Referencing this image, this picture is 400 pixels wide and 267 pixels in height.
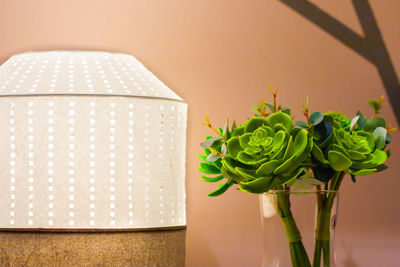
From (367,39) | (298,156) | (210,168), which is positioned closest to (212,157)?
(210,168)

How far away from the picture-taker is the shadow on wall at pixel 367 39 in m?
1.57

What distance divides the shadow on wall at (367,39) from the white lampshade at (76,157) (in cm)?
68

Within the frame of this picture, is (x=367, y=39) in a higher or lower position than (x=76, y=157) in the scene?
higher

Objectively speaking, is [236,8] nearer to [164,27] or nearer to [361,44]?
[164,27]

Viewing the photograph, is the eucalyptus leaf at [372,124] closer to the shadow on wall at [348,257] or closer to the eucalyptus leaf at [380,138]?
the eucalyptus leaf at [380,138]

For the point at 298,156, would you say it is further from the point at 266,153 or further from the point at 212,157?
the point at 212,157

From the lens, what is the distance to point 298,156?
1023mm

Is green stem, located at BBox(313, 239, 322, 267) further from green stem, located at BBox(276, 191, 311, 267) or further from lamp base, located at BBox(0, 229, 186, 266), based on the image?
lamp base, located at BBox(0, 229, 186, 266)

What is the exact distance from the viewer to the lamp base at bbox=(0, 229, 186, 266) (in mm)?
1069

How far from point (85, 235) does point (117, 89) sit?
291mm

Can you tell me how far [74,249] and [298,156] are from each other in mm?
452

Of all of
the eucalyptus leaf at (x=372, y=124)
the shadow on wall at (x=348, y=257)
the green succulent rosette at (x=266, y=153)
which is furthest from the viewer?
the shadow on wall at (x=348, y=257)

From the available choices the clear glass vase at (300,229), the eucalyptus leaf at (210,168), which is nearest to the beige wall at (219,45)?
the eucalyptus leaf at (210,168)

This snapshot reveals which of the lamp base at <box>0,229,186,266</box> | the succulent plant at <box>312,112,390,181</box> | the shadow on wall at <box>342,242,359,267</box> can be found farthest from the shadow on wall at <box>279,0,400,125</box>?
the lamp base at <box>0,229,186,266</box>
